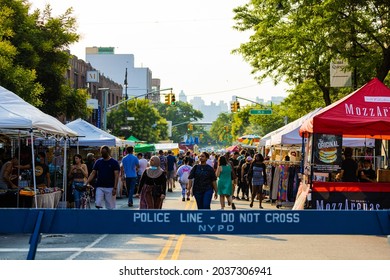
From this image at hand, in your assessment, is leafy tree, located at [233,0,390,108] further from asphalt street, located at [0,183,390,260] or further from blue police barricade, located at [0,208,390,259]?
blue police barricade, located at [0,208,390,259]

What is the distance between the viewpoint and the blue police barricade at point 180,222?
29.7 ft

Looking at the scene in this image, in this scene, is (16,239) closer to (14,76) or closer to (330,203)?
(330,203)

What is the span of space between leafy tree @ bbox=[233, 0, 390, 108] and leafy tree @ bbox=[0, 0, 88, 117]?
8.62 metres

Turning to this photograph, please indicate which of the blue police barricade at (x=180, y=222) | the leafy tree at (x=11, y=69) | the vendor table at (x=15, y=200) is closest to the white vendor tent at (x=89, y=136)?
the leafy tree at (x=11, y=69)

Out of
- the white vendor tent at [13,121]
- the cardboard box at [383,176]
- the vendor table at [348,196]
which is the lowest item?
the vendor table at [348,196]

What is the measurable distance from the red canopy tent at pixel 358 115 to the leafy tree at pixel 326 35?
9.98 metres

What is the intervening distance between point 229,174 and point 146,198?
5562 mm

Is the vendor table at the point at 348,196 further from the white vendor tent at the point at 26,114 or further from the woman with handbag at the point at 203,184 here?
the white vendor tent at the point at 26,114

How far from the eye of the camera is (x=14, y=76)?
28.6m

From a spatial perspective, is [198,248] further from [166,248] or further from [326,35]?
[326,35]

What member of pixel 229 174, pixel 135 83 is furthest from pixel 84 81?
pixel 135 83

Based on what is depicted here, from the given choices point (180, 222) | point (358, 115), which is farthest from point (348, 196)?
point (180, 222)

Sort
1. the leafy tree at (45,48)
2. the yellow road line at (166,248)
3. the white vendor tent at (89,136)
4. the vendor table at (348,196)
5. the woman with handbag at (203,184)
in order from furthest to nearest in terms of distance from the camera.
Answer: the leafy tree at (45,48) → the white vendor tent at (89,136) → the woman with handbag at (203,184) → the vendor table at (348,196) → the yellow road line at (166,248)

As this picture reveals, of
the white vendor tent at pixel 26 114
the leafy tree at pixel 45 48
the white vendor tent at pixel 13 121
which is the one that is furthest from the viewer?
the leafy tree at pixel 45 48
